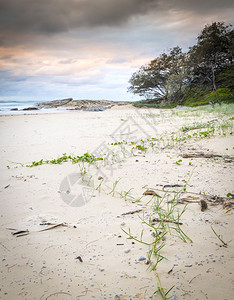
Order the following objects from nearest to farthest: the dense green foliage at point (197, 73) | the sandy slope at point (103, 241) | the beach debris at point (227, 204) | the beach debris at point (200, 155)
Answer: the sandy slope at point (103, 241), the beach debris at point (227, 204), the beach debris at point (200, 155), the dense green foliage at point (197, 73)

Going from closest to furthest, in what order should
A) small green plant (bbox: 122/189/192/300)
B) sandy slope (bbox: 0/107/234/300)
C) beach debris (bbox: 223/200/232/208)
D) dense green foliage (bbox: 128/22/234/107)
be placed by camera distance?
1. sandy slope (bbox: 0/107/234/300)
2. small green plant (bbox: 122/189/192/300)
3. beach debris (bbox: 223/200/232/208)
4. dense green foliage (bbox: 128/22/234/107)

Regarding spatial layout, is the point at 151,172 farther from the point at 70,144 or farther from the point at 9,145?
the point at 9,145

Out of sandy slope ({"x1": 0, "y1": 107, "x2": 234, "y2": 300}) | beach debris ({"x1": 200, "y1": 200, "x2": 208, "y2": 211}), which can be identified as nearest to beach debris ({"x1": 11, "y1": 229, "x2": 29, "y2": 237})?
sandy slope ({"x1": 0, "y1": 107, "x2": 234, "y2": 300})

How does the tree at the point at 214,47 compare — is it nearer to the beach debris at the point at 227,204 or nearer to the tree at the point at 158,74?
the tree at the point at 158,74

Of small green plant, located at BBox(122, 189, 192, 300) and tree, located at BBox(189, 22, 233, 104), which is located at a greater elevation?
tree, located at BBox(189, 22, 233, 104)

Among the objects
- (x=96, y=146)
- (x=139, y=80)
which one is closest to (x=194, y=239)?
(x=96, y=146)

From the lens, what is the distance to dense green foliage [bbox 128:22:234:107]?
734 inches

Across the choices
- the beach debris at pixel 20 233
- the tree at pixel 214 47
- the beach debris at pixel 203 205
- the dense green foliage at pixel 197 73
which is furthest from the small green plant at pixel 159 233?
the tree at pixel 214 47

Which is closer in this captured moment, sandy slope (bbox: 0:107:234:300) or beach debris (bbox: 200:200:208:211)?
sandy slope (bbox: 0:107:234:300)

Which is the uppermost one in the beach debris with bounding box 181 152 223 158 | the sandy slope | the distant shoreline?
the distant shoreline

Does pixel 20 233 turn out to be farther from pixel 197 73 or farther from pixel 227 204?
pixel 197 73

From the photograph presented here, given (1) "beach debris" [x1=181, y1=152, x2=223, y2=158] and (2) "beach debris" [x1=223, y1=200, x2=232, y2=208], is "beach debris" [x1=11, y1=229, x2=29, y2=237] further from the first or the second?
(1) "beach debris" [x1=181, y1=152, x2=223, y2=158]

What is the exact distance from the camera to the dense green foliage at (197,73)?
18.7 metres

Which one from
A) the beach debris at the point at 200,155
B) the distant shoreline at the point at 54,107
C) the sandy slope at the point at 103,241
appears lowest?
the sandy slope at the point at 103,241
